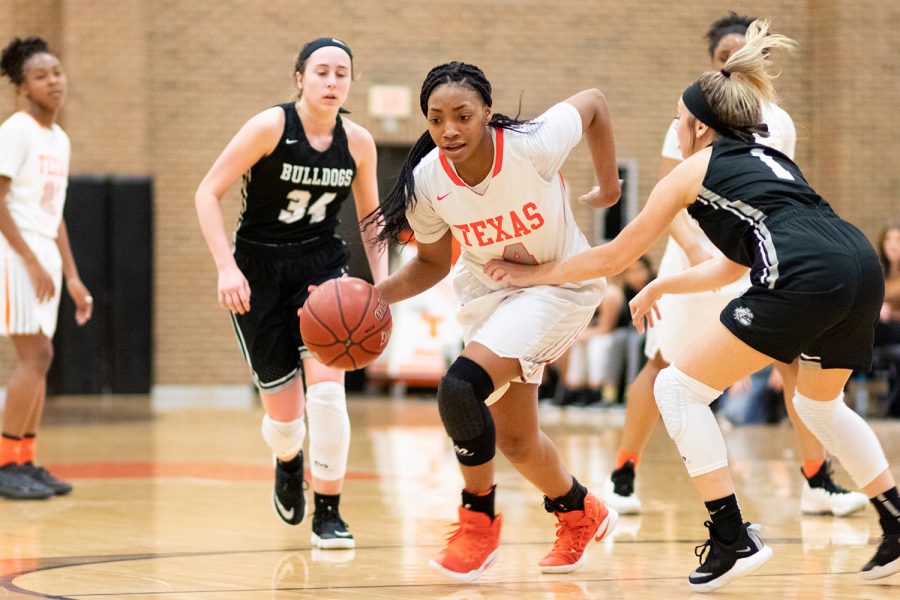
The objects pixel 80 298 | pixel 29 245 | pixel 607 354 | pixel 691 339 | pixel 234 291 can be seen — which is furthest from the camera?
pixel 607 354

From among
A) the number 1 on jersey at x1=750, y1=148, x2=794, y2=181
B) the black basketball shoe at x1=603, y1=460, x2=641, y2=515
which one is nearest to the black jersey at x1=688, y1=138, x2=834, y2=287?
the number 1 on jersey at x1=750, y1=148, x2=794, y2=181

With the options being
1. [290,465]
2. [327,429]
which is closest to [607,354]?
[290,465]

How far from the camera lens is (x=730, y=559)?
3.53 metres

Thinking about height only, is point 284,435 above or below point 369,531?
above

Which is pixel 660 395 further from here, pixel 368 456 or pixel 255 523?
pixel 368 456

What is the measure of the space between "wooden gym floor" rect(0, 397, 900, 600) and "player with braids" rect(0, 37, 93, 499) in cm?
43

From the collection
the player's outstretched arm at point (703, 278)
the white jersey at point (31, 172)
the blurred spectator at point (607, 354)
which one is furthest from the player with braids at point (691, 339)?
the blurred spectator at point (607, 354)

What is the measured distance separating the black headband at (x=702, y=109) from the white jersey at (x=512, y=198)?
14.4 inches

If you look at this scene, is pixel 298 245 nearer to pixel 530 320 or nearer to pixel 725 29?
pixel 530 320

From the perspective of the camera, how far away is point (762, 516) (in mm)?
5242

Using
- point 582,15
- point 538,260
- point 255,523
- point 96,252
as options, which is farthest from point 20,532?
point 582,15

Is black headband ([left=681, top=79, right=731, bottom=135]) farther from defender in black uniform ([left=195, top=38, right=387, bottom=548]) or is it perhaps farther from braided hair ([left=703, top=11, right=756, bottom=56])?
braided hair ([left=703, top=11, right=756, bottom=56])

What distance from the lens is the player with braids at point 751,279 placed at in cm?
349

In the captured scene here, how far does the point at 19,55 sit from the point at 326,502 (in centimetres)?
301
